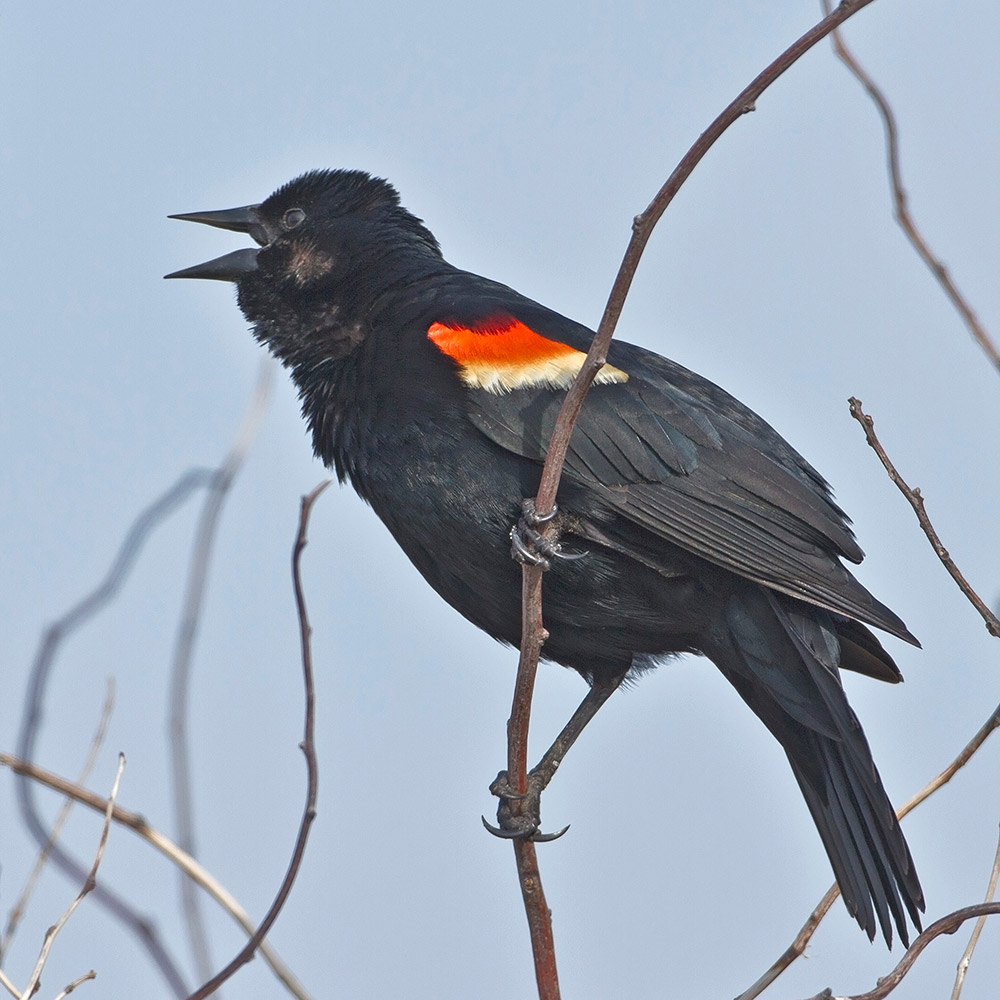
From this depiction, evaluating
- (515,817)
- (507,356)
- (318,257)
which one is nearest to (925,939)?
(515,817)

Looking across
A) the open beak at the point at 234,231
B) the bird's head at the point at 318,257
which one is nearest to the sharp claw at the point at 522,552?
the bird's head at the point at 318,257

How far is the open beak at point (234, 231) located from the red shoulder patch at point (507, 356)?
103cm

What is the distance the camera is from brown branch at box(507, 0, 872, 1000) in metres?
2.45

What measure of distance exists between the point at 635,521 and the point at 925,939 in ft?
4.27

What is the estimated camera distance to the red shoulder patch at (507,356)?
12.4 feet

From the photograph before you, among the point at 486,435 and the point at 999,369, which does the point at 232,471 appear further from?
the point at 999,369

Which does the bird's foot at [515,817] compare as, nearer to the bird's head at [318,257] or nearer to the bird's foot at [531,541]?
the bird's foot at [531,541]

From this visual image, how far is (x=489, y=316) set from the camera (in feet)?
12.9

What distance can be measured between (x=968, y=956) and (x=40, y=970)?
6.62 feet

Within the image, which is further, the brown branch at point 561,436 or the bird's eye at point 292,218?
the bird's eye at point 292,218

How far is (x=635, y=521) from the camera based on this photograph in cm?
361

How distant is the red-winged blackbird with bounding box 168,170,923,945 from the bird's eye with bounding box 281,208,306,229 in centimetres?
83

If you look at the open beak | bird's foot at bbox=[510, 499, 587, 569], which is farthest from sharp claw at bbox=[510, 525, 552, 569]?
the open beak

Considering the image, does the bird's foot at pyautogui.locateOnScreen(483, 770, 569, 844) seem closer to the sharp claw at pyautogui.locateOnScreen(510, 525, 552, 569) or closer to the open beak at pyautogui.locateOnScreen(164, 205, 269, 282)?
the sharp claw at pyautogui.locateOnScreen(510, 525, 552, 569)
